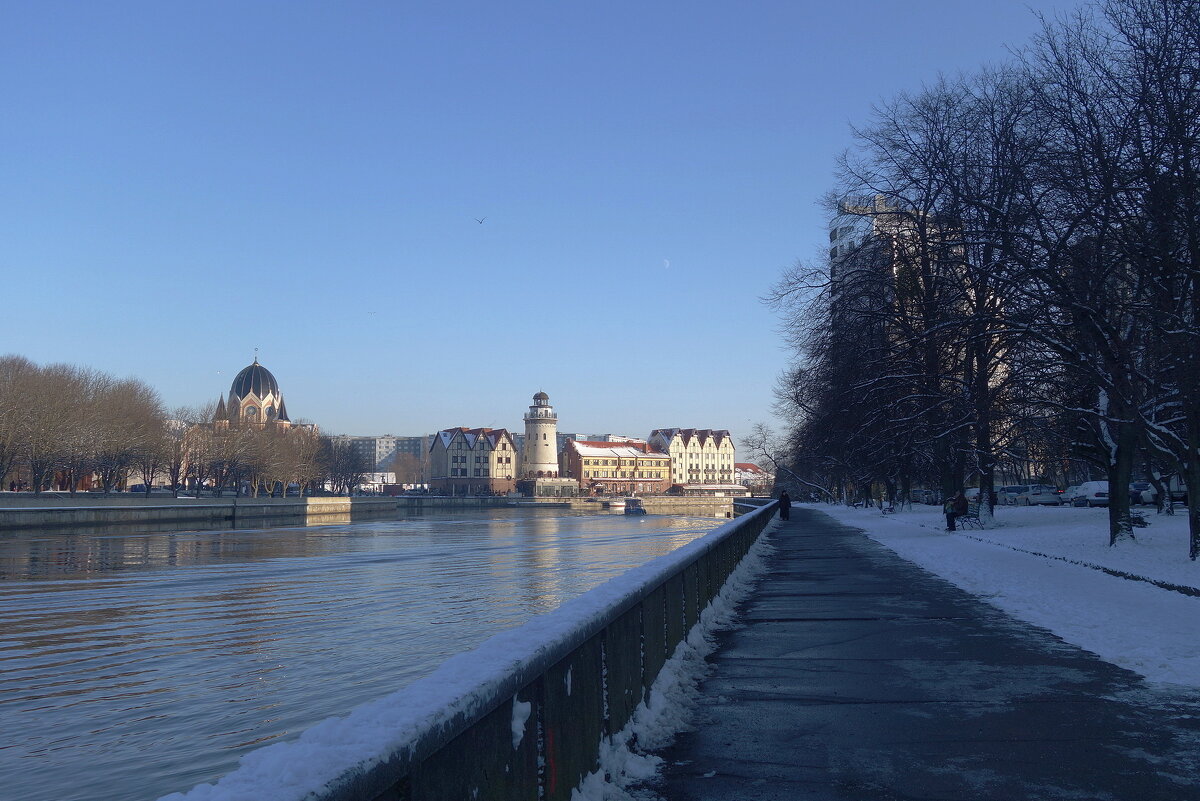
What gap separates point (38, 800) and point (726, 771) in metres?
5.24

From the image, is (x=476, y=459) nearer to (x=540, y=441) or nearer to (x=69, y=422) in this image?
(x=540, y=441)

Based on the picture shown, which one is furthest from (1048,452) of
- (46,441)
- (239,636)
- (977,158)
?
(46,441)

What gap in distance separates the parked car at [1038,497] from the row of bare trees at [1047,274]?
89.7ft

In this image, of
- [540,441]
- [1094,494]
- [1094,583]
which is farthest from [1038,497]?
[540,441]

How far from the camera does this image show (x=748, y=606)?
15523mm

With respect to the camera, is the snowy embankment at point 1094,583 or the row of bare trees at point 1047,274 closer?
the snowy embankment at point 1094,583

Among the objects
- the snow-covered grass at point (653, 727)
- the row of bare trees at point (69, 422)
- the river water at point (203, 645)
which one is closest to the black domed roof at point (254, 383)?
the row of bare trees at point (69, 422)

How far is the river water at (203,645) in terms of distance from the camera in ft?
28.9

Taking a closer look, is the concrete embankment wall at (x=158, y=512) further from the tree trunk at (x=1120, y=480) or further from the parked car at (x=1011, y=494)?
→ the parked car at (x=1011, y=494)

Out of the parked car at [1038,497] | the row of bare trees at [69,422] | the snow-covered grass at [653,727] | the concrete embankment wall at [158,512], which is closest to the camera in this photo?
the snow-covered grass at [653,727]

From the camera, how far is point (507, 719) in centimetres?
A: 433

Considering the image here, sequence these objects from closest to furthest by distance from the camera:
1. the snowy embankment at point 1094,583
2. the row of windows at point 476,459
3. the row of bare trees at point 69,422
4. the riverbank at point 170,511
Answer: the snowy embankment at point 1094,583 → the riverbank at point 170,511 → the row of bare trees at point 69,422 → the row of windows at point 476,459

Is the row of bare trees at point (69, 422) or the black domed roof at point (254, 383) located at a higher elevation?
the black domed roof at point (254, 383)

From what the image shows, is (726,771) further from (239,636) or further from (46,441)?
(46,441)
